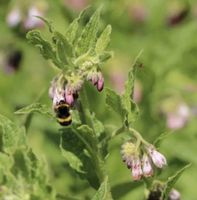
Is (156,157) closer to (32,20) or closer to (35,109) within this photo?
(35,109)

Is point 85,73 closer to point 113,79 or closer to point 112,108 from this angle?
point 112,108

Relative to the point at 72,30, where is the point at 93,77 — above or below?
below

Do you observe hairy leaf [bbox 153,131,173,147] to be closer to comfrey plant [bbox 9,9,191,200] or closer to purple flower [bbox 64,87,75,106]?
comfrey plant [bbox 9,9,191,200]

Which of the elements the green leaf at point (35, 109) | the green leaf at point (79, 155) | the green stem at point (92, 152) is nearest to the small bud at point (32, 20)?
the green leaf at point (79, 155)

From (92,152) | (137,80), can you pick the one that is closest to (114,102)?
(92,152)

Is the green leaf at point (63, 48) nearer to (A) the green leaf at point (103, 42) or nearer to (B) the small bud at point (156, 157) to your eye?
(A) the green leaf at point (103, 42)

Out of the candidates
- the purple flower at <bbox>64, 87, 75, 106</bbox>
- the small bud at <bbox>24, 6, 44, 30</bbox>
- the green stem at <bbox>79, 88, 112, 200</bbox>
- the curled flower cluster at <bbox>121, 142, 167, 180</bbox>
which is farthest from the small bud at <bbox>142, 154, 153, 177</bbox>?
the small bud at <bbox>24, 6, 44, 30</bbox>
